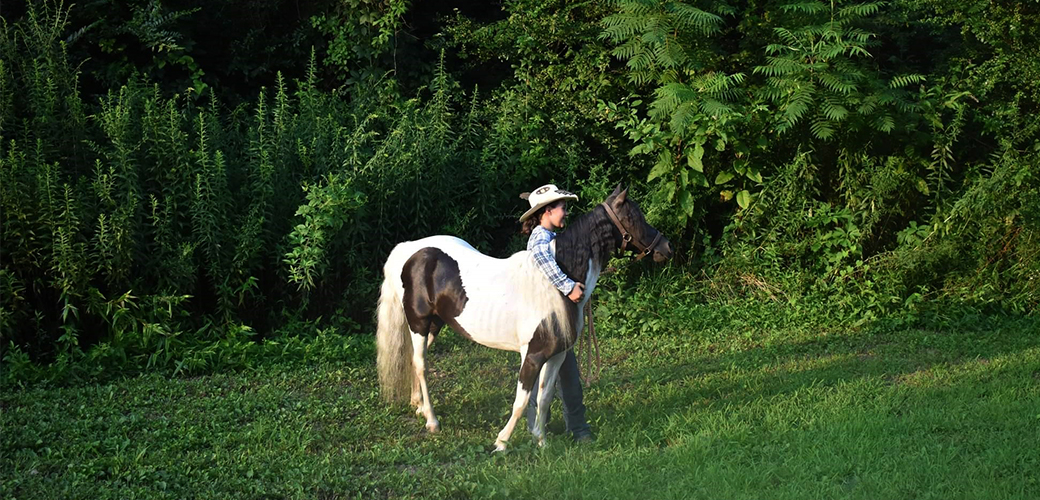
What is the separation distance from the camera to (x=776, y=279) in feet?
32.2

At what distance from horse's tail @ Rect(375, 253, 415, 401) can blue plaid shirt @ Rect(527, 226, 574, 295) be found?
3.83ft

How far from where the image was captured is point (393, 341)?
6.53m

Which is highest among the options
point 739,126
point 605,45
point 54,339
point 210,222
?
point 605,45

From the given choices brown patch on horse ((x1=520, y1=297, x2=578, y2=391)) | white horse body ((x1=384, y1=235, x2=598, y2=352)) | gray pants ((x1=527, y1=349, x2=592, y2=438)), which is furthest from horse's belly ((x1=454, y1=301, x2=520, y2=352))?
gray pants ((x1=527, y1=349, x2=592, y2=438))

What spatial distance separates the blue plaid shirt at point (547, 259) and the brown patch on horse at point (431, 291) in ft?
2.01

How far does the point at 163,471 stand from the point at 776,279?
656cm

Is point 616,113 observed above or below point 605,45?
below

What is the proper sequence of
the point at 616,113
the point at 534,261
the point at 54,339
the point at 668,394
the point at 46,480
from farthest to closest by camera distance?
the point at 616,113 → the point at 54,339 → the point at 668,394 → the point at 534,261 → the point at 46,480

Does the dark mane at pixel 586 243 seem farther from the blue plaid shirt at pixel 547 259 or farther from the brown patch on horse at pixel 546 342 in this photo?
the brown patch on horse at pixel 546 342

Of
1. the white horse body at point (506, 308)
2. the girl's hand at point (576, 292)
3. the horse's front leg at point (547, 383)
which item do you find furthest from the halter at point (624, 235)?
the horse's front leg at point (547, 383)

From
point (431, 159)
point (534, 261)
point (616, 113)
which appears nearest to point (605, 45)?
point (616, 113)

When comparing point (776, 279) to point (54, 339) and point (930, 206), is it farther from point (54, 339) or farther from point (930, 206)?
point (54, 339)

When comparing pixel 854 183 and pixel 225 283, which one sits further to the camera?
pixel 854 183

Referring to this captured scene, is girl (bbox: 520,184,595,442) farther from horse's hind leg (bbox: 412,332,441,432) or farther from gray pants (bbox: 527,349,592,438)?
horse's hind leg (bbox: 412,332,441,432)
